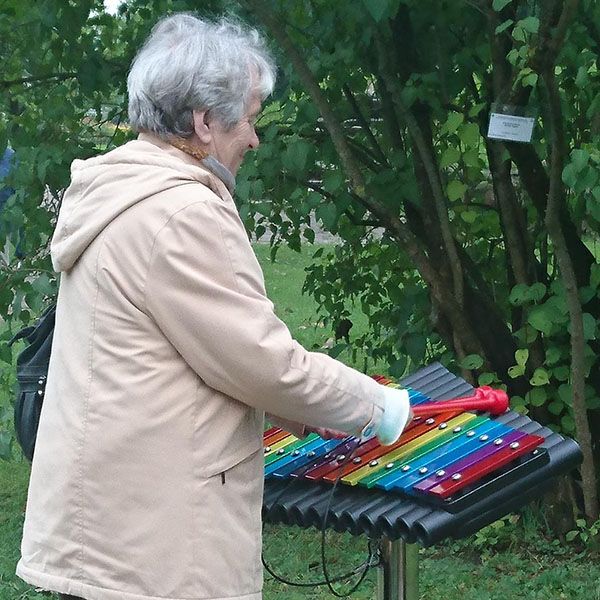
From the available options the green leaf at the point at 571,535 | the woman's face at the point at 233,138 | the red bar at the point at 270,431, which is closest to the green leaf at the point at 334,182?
the green leaf at the point at 571,535

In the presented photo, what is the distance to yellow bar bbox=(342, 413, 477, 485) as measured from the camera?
8.78 feet

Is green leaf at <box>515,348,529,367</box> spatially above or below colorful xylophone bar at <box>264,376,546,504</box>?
below

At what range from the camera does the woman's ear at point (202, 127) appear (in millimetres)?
2482

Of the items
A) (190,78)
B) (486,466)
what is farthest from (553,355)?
(190,78)

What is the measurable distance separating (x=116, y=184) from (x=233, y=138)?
267mm

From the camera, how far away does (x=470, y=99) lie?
16.3 feet

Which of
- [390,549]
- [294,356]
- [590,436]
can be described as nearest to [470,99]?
[590,436]

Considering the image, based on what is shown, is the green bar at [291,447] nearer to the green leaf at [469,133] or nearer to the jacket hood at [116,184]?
the jacket hood at [116,184]

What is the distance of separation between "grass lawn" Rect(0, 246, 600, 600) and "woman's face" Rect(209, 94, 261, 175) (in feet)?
7.74

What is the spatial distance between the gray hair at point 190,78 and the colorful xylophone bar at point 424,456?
783mm

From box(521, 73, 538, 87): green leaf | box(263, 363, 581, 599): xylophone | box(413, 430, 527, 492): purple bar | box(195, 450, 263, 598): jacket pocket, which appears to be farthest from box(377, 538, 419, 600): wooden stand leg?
box(521, 73, 538, 87): green leaf

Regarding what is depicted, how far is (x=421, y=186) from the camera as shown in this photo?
506 centimetres

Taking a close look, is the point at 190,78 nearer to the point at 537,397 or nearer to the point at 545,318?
the point at 545,318

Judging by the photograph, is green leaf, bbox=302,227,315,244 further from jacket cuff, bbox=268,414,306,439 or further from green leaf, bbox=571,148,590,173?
jacket cuff, bbox=268,414,306,439
